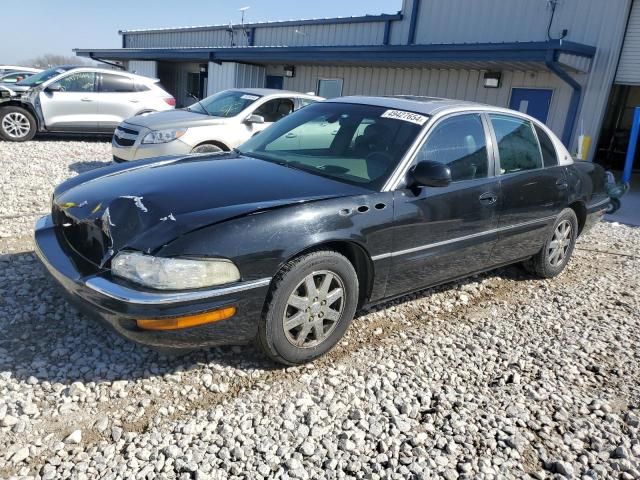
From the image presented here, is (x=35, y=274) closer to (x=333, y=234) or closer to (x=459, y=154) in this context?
(x=333, y=234)

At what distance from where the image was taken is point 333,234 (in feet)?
9.75

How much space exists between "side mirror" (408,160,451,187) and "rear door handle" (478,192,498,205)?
70 centimetres

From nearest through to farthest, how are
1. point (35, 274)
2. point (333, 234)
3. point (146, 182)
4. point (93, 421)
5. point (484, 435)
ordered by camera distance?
point (93, 421)
point (484, 435)
point (333, 234)
point (146, 182)
point (35, 274)

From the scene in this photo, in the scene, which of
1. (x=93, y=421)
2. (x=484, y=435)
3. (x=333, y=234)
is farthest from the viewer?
(x=333, y=234)

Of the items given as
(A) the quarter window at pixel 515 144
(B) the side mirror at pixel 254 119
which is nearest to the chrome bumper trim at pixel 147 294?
(A) the quarter window at pixel 515 144

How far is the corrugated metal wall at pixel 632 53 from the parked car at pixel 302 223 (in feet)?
26.5

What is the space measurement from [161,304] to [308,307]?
0.87 meters

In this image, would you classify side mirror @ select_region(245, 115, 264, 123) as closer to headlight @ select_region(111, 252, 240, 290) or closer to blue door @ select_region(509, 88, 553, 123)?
headlight @ select_region(111, 252, 240, 290)

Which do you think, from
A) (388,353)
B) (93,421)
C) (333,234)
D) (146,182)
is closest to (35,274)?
(146,182)

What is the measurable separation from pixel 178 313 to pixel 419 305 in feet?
7.39

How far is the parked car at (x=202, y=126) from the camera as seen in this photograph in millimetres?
7293

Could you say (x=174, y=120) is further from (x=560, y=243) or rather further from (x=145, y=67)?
(x=145, y=67)

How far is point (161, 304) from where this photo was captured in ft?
8.18

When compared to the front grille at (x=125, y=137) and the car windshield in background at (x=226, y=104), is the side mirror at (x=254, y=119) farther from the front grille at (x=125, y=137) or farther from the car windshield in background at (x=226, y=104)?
the front grille at (x=125, y=137)
